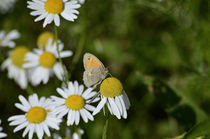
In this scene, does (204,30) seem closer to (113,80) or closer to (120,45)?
(120,45)

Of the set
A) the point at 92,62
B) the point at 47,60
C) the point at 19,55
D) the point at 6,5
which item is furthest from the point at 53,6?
the point at 6,5

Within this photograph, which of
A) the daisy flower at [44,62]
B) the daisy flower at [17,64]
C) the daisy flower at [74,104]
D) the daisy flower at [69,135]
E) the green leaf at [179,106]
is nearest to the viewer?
the daisy flower at [74,104]

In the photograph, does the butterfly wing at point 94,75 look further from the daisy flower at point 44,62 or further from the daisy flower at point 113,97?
the daisy flower at point 44,62

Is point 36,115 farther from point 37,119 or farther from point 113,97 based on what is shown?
point 113,97

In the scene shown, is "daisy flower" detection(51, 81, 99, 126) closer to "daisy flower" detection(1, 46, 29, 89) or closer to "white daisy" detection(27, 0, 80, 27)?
"white daisy" detection(27, 0, 80, 27)

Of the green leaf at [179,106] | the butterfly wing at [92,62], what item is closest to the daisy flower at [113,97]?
the butterfly wing at [92,62]

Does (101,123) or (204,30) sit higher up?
(204,30)

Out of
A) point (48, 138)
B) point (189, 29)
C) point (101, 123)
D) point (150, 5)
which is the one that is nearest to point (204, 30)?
point (189, 29)
